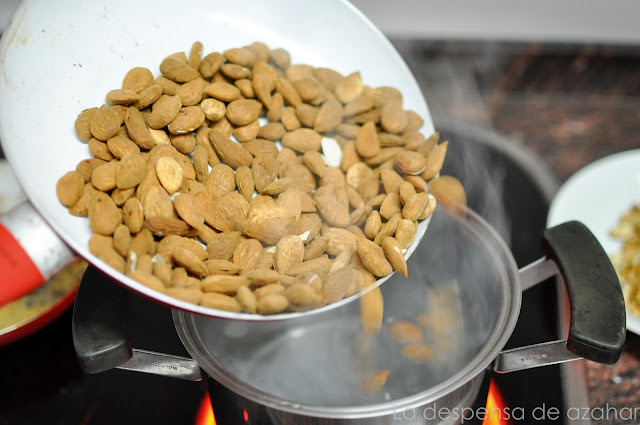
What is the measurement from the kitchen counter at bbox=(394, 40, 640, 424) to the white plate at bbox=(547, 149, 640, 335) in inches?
4.7

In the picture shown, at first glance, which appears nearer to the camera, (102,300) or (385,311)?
(102,300)

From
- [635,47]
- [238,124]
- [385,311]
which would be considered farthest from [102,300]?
[635,47]

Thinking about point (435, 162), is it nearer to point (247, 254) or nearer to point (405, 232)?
point (405, 232)

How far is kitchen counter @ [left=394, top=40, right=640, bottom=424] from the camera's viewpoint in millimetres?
870

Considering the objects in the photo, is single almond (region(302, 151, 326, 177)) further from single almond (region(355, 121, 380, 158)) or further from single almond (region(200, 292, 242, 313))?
single almond (region(200, 292, 242, 313))

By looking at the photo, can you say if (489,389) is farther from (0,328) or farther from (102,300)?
(0,328)

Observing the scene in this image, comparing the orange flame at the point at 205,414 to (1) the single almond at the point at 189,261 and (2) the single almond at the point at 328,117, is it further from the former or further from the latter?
(2) the single almond at the point at 328,117

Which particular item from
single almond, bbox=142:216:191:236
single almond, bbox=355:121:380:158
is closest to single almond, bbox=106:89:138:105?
single almond, bbox=142:216:191:236

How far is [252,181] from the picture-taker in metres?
0.49

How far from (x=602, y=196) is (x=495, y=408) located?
14.0 inches

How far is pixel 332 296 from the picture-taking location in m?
0.41

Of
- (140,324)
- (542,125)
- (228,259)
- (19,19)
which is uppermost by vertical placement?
(19,19)

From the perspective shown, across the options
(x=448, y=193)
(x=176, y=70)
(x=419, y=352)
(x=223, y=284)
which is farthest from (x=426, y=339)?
(x=176, y=70)

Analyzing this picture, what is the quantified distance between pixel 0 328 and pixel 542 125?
82 cm
